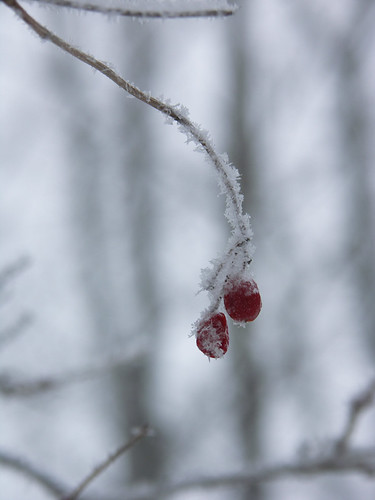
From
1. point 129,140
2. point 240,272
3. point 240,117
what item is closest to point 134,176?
point 129,140

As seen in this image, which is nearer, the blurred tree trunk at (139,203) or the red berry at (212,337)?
the red berry at (212,337)

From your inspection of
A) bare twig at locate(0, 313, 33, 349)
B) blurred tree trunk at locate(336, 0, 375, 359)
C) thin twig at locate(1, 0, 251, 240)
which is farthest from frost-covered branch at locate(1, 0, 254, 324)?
blurred tree trunk at locate(336, 0, 375, 359)

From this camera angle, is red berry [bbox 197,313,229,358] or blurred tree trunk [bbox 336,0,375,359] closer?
red berry [bbox 197,313,229,358]

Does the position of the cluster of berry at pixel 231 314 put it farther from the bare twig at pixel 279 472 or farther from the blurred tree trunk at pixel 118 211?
the blurred tree trunk at pixel 118 211

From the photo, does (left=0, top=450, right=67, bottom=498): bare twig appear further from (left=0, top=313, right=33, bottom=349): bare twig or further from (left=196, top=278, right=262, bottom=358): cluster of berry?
(left=196, top=278, right=262, bottom=358): cluster of berry

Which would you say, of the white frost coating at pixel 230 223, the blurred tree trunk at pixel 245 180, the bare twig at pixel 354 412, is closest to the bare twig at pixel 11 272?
the white frost coating at pixel 230 223

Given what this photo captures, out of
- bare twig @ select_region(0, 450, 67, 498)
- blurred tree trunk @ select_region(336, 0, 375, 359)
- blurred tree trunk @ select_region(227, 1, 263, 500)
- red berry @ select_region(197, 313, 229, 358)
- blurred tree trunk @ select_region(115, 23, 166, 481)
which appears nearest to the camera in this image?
red berry @ select_region(197, 313, 229, 358)

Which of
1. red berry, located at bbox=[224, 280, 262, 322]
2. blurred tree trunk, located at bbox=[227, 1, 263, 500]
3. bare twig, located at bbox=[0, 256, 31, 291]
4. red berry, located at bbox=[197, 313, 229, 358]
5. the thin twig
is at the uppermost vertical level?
blurred tree trunk, located at bbox=[227, 1, 263, 500]

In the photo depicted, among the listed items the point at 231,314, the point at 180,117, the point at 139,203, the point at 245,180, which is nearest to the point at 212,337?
the point at 231,314
